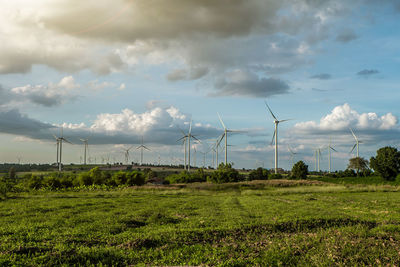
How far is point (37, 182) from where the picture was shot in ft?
231

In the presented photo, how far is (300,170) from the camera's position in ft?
376

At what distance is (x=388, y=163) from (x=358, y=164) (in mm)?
27215

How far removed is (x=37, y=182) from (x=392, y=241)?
240 feet

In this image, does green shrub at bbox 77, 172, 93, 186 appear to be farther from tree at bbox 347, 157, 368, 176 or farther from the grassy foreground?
tree at bbox 347, 157, 368, 176

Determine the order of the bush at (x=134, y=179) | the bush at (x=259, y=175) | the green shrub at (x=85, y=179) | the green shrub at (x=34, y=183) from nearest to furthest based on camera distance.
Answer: the green shrub at (x=34, y=183) < the green shrub at (x=85, y=179) < the bush at (x=134, y=179) < the bush at (x=259, y=175)

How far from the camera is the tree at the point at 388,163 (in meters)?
106

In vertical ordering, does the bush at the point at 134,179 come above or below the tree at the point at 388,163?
below

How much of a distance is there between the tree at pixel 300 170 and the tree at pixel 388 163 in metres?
23.4

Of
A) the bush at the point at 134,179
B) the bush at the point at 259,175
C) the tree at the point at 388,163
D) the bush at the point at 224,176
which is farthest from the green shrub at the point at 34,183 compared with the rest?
the tree at the point at 388,163

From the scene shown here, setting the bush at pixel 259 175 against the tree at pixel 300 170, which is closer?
the tree at pixel 300 170

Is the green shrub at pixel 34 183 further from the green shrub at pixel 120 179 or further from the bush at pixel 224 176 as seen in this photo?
the bush at pixel 224 176

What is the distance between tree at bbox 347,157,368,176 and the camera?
133m

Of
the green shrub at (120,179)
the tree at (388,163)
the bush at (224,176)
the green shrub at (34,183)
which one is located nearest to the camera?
the green shrub at (34,183)

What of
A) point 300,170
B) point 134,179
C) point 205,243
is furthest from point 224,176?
point 205,243
